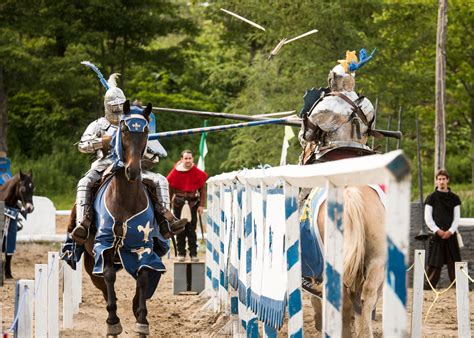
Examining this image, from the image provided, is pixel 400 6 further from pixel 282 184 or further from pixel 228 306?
pixel 282 184

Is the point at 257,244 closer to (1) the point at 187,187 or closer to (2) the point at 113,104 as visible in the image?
(2) the point at 113,104

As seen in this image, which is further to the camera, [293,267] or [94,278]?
[94,278]

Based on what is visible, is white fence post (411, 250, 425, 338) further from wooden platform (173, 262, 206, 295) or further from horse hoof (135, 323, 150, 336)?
wooden platform (173, 262, 206, 295)

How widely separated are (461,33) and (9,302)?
23109 millimetres

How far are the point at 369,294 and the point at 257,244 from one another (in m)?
0.86

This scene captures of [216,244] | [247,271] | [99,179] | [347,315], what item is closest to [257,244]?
[247,271]

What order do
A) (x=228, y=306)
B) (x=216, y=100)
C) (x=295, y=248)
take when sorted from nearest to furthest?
(x=295, y=248) < (x=228, y=306) < (x=216, y=100)

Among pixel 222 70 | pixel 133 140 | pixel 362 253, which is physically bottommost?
pixel 362 253

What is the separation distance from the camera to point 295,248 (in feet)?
23.1

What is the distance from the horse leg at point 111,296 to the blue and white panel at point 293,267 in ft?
12.6

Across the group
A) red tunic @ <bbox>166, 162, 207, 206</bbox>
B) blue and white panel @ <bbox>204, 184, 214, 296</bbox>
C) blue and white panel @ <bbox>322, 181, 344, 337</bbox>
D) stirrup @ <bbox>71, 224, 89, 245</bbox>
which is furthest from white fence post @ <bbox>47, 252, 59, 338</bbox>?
red tunic @ <bbox>166, 162, 207, 206</bbox>

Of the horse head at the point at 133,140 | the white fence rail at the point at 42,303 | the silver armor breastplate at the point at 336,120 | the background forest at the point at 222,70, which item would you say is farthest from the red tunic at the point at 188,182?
the silver armor breastplate at the point at 336,120

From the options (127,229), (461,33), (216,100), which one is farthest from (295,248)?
(216,100)

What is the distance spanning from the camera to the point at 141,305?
419 inches
